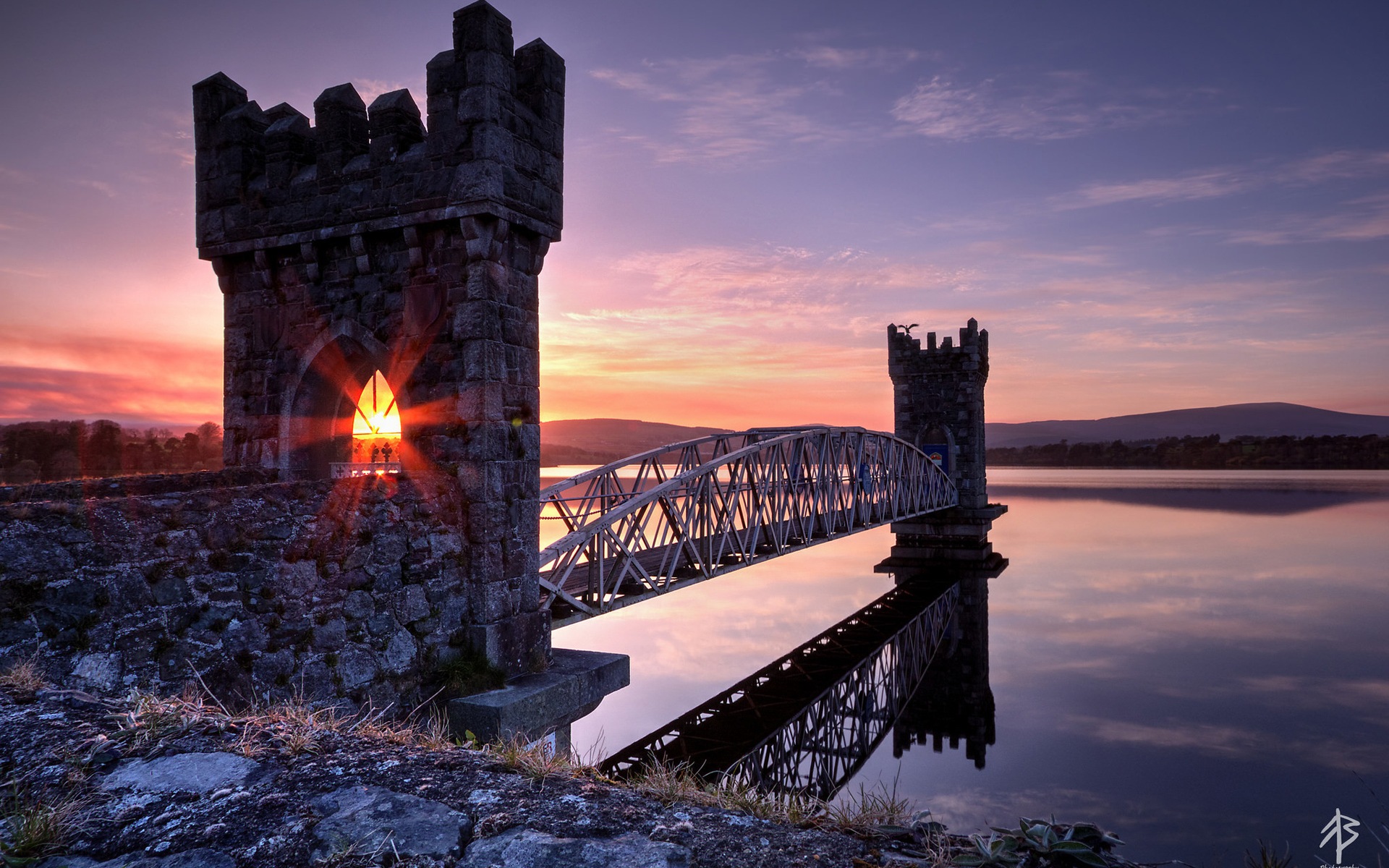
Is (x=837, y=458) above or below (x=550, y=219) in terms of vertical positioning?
below

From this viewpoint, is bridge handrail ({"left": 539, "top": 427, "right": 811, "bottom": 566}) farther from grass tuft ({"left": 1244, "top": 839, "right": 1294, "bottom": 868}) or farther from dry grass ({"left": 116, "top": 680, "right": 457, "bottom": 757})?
grass tuft ({"left": 1244, "top": 839, "right": 1294, "bottom": 868})

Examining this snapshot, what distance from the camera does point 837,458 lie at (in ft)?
74.0

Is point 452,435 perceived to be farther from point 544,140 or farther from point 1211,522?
point 1211,522

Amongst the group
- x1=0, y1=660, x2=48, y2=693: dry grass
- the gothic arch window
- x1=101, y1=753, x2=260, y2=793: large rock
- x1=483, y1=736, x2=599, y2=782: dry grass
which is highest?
the gothic arch window

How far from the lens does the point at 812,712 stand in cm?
1719

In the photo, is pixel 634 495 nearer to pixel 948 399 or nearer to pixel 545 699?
pixel 545 699

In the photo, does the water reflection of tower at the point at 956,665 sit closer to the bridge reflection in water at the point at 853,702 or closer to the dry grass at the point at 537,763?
the bridge reflection in water at the point at 853,702

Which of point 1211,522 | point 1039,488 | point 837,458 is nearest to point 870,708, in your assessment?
Result: point 837,458

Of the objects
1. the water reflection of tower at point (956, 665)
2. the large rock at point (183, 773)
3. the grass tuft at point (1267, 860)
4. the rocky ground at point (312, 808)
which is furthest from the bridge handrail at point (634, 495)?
the water reflection of tower at point (956, 665)

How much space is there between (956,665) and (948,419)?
1591 cm

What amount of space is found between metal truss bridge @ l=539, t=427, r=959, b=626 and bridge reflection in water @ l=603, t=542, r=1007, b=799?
2739 millimetres

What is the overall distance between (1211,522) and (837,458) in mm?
61556

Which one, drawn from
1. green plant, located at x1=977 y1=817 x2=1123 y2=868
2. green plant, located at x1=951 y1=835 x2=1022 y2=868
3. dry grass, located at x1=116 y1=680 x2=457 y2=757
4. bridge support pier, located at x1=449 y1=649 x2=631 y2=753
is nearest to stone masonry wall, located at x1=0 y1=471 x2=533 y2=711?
bridge support pier, located at x1=449 y1=649 x2=631 y2=753

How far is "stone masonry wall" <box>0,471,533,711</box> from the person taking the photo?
4.33 m
